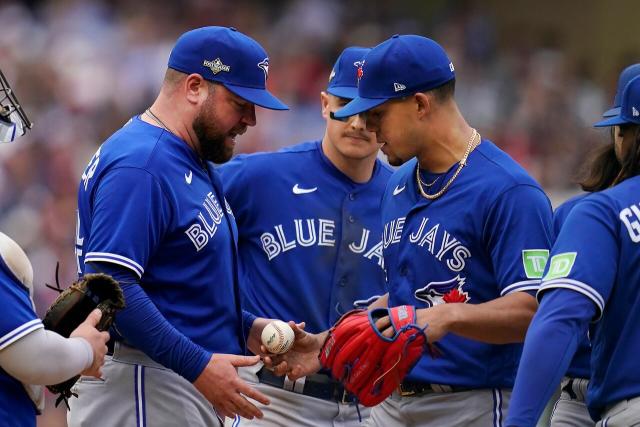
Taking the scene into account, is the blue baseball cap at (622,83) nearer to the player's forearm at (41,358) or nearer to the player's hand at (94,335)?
the player's hand at (94,335)

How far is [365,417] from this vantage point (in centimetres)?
530

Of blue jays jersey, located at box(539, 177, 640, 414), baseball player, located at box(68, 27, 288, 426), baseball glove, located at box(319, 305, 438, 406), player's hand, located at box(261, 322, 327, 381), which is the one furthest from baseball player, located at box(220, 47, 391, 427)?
blue jays jersey, located at box(539, 177, 640, 414)

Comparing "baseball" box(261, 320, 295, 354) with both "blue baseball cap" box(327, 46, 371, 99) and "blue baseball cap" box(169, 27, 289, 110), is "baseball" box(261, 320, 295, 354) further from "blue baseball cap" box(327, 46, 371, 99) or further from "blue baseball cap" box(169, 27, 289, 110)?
"blue baseball cap" box(327, 46, 371, 99)

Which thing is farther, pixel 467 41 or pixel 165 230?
pixel 467 41

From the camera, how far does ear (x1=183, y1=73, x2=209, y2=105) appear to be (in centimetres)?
454

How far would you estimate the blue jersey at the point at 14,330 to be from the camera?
3418 mm

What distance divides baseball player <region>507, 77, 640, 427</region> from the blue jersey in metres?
1.46

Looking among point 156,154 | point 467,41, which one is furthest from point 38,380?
point 467,41

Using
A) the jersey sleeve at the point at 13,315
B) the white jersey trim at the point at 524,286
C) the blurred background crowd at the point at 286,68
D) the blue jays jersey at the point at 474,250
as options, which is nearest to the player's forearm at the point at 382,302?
the blue jays jersey at the point at 474,250

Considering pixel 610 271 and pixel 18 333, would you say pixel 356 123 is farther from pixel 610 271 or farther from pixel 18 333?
pixel 18 333

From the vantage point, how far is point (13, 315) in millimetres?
3428

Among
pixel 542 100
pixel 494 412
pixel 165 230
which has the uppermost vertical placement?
pixel 165 230

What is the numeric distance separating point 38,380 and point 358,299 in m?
1.98

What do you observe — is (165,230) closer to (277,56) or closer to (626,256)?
(626,256)
